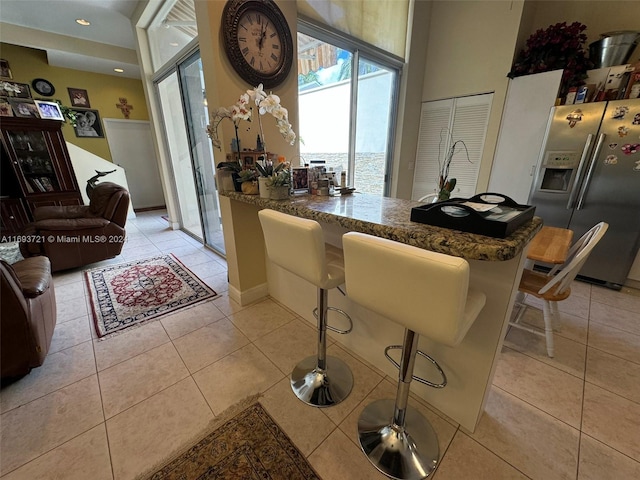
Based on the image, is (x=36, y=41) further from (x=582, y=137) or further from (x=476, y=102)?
(x=582, y=137)

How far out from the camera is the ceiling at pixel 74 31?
3053mm

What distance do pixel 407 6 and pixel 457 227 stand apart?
3676mm

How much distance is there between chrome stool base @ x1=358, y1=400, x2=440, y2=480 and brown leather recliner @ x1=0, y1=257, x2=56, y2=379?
188 cm

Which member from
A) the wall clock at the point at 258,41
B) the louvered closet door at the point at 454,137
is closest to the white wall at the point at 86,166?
the wall clock at the point at 258,41

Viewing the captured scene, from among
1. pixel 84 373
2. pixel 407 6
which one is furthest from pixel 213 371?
pixel 407 6

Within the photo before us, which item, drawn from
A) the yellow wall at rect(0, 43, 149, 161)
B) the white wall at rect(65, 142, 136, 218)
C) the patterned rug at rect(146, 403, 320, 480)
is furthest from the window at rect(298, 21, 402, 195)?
the yellow wall at rect(0, 43, 149, 161)

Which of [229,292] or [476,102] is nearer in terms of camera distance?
[229,292]

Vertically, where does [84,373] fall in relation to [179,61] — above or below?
below

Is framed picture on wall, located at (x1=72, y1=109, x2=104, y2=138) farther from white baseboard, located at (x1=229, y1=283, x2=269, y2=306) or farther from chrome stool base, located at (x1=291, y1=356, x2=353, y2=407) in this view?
chrome stool base, located at (x1=291, y1=356, x2=353, y2=407)

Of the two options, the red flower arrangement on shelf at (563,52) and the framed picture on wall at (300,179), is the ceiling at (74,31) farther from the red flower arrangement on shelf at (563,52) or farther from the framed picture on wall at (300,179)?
the red flower arrangement on shelf at (563,52)

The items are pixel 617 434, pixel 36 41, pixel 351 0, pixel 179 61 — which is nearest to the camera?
pixel 617 434

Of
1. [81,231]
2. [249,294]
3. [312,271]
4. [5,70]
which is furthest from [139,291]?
[5,70]

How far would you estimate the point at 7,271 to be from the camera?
1.30m

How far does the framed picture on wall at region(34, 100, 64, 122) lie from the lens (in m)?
3.85
